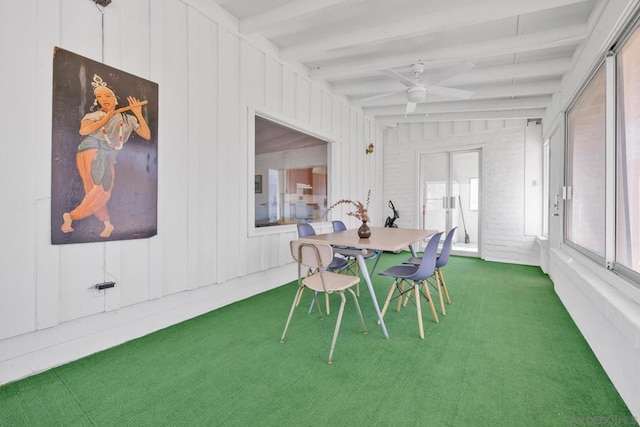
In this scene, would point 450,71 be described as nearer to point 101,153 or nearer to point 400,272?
point 400,272

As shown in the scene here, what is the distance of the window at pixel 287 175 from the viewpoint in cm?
396

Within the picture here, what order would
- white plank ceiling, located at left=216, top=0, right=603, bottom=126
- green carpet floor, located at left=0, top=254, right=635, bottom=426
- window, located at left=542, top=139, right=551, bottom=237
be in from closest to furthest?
1. green carpet floor, located at left=0, top=254, right=635, bottom=426
2. white plank ceiling, located at left=216, top=0, right=603, bottom=126
3. window, located at left=542, top=139, right=551, bottom=237

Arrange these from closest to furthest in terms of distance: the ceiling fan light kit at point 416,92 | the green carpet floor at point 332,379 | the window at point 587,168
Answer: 1. the green carpet floor at point 332,379
2. the window at point 587,168
3. the ceiling fan light kit at point 416,92

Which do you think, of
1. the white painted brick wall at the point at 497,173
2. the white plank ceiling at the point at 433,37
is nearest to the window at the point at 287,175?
the white plank ceiling at the point at 433,37

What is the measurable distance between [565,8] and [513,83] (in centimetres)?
186

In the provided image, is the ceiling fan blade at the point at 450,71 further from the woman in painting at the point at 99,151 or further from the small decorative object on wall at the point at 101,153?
the woman in painting at the point at 99,151

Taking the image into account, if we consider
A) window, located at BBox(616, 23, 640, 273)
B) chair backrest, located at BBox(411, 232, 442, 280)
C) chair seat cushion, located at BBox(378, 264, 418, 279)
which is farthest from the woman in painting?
window, located at BBox(616, 23, 640, 273)

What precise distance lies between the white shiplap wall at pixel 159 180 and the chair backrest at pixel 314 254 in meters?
1.30

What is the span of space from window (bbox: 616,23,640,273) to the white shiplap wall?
11.1 ft

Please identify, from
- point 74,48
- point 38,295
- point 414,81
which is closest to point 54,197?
point 38,295

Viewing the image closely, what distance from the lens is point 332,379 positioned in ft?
6.38

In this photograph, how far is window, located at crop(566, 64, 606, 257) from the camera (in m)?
2.53

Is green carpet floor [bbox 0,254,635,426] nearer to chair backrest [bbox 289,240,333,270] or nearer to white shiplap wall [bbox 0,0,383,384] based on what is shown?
white shiplap wall [bbox 0,0,383,384]

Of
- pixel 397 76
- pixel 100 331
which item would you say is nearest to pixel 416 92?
pixel 397 76
